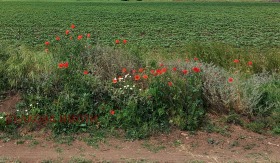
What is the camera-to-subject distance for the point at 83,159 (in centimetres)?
451

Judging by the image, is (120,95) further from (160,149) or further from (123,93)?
(160,149)

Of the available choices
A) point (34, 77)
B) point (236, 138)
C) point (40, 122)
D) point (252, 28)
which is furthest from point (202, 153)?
point (252, 28)

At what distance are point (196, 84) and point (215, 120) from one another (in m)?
0.65

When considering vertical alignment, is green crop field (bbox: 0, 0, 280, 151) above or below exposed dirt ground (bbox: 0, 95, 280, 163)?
above

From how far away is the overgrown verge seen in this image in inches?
215

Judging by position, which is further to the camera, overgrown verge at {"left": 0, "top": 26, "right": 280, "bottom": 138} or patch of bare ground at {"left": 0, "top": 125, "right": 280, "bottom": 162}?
overgrown verge at {"left": 0, "top": 26, "right": 280, "bottom": 138}

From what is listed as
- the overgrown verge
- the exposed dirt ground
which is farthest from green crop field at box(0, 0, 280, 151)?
the exposed dirt ground

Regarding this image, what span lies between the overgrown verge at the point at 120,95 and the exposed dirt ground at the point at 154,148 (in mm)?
219

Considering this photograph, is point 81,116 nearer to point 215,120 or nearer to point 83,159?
point 83,159

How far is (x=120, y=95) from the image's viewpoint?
569 cm

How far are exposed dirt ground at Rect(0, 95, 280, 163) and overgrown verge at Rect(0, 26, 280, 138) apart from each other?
0.22 m

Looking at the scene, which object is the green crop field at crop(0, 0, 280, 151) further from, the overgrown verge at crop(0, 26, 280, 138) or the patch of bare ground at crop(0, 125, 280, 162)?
the patch of bare ground at crop(0, 125, 280, 162)

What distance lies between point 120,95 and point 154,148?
115 cm

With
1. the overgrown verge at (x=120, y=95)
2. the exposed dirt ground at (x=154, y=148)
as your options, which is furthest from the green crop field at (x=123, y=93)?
the exposed dirt ground at (x=154, y=148)
